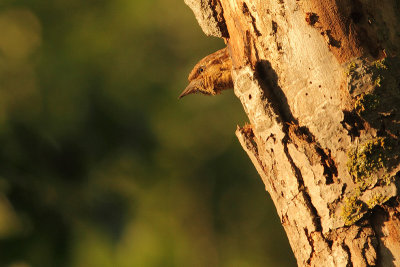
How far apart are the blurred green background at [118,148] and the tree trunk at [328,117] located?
3.08 meters

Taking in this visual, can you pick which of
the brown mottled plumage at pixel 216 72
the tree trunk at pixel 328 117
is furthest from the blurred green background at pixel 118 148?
the tree trunk at pixel 328 117

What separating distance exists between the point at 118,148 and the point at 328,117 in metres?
3.87

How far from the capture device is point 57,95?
5.59m

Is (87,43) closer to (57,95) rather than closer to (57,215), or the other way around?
(57,95)

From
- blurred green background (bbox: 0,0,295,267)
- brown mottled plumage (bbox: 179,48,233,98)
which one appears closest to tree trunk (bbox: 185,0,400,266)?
brown mottled plumage (bbox: 179,48,233,98)

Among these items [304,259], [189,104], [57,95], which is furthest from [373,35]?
[57,95]

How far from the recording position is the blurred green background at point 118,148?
538 centimetres

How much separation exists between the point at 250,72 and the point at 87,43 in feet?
12.5

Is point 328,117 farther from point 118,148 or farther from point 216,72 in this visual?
point 118,148

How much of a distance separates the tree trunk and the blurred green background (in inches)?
121

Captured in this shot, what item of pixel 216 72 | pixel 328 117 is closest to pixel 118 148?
pixel 216 72

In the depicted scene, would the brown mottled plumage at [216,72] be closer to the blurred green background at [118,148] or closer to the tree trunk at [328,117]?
the tree trunk at [328,117]

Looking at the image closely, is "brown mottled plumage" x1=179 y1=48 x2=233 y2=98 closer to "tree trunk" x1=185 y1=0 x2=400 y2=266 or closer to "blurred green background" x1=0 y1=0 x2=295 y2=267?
"tree trunk" x1=185 y1=0 x2=400 y2=266

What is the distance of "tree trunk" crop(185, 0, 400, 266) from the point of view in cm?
201
